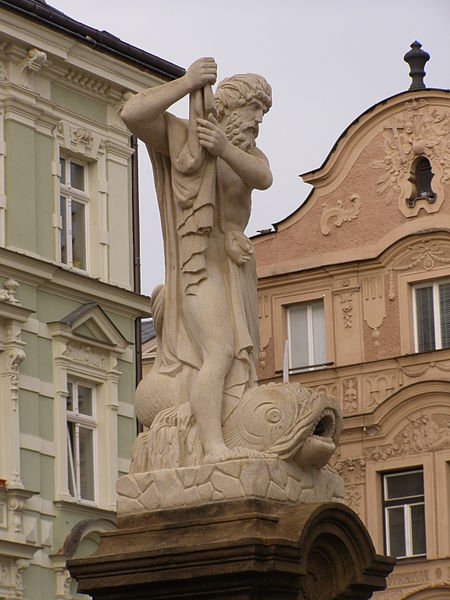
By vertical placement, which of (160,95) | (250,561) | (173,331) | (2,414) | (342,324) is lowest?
(250,561)

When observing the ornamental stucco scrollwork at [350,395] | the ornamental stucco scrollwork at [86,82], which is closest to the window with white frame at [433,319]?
the ornamental stucco scrollwork at [350,395]

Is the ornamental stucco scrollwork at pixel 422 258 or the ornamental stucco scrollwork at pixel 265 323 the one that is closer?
the ornamental stucco scrollwork at pixel 422 258

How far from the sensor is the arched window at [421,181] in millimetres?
32344

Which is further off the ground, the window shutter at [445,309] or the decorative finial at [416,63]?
the decorative finial at [416,63]

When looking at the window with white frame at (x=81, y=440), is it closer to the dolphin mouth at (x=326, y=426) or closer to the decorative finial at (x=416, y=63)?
the decorative finial at (x=416, y=63)

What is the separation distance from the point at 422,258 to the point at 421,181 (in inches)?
53.9

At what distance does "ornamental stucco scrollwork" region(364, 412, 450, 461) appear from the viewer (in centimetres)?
3081

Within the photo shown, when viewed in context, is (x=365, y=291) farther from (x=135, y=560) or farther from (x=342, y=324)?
(x=135, y=560)

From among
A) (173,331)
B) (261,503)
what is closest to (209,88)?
(173,331)

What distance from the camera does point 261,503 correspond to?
35.0ft

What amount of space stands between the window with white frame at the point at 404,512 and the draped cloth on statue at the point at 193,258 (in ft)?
65.0

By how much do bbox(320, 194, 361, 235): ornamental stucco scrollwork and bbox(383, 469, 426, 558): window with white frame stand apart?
3975mm

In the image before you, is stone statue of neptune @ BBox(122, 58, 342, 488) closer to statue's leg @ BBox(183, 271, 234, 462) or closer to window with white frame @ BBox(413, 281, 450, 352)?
statue's leg @ BBox(183, 271, 234, 462)

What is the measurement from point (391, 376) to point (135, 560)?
69.4ft
